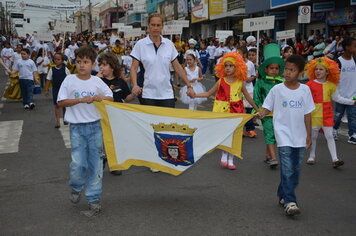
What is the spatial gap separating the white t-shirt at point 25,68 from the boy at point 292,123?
10.4 metres

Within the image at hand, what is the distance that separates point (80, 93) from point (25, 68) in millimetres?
9655

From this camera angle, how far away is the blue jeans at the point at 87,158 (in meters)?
4.90

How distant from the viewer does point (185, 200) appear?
533 cm

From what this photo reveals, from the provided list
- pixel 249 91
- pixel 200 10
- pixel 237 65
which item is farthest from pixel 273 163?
pixel 200 10

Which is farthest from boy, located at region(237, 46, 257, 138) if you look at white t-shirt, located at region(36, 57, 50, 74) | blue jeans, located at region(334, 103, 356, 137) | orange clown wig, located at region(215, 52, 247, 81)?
white t-shirt, located at region(36, 57, 50, 74)

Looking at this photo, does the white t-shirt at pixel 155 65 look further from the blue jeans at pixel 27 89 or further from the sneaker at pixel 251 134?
the blue jeans at pixel 27 89

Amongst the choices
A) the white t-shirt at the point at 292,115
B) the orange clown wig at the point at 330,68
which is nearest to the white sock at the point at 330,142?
the orange clown wig at the point at 330,68

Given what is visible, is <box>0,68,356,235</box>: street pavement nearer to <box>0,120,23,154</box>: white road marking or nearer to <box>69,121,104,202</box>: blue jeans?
<box>69,121,104,202</box>: blue jeans

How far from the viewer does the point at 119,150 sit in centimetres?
526

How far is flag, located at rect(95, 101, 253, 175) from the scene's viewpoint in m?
5.09

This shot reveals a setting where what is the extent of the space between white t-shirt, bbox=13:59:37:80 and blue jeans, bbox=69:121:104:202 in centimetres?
951

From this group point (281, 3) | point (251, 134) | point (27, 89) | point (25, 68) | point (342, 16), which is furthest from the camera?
point (281, 3)

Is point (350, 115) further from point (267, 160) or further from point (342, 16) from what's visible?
point (342, 16)

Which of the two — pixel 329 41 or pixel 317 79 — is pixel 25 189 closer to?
pixel 317 79
